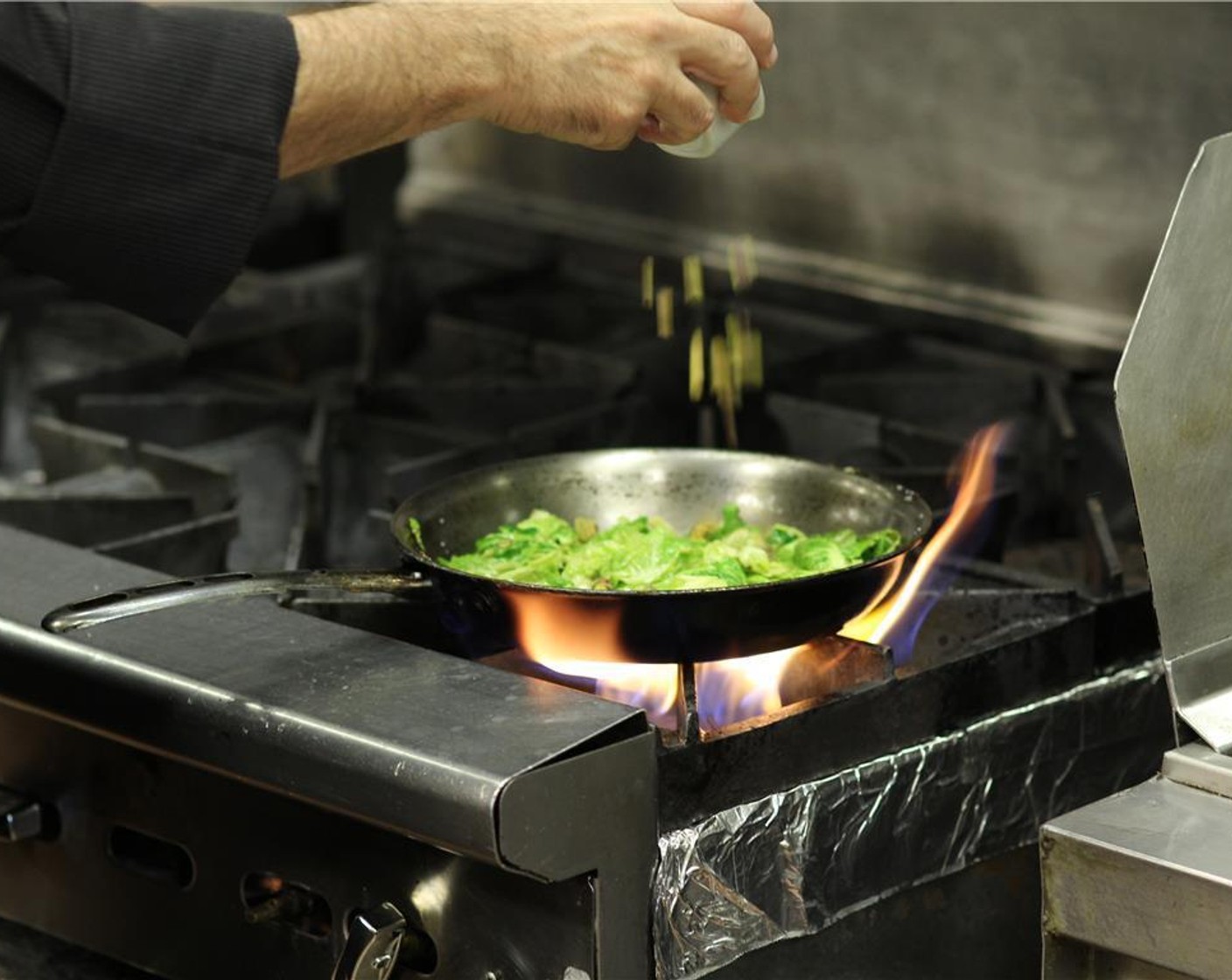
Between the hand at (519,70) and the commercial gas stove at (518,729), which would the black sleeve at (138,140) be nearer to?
the hand at (519,70)

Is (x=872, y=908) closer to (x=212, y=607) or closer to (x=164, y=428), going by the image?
(x=212, y=607)

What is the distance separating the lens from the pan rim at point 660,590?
1.13 m

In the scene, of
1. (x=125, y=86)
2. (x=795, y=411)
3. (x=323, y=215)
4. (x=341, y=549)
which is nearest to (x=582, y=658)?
(x=125, y=86)

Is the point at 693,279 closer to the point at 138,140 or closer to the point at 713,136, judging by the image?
the point at 713,136

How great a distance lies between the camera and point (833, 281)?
2195 millimetres

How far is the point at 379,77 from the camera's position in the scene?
1.12 m

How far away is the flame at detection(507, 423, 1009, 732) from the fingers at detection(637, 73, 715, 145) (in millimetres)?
297

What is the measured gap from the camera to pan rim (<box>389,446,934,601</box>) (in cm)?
113

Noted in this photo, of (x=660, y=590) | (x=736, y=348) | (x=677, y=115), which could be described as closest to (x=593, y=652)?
(x=660, y=590)

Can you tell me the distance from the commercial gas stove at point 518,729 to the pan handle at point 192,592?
0.14ft

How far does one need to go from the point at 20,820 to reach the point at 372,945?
0.32 metres

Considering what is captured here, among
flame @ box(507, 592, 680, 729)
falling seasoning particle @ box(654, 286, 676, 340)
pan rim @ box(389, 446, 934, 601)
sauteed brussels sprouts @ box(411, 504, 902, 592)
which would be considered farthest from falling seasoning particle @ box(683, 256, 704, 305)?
flame @ box(507, 592, 680, 729)

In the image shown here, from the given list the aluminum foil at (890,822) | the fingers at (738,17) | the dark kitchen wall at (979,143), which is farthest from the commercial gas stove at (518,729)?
the fingers at (738,17)

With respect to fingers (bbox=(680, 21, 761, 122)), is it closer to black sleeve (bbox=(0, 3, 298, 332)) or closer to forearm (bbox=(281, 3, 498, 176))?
forearm (bbox=(281, 3, 498, 176))
